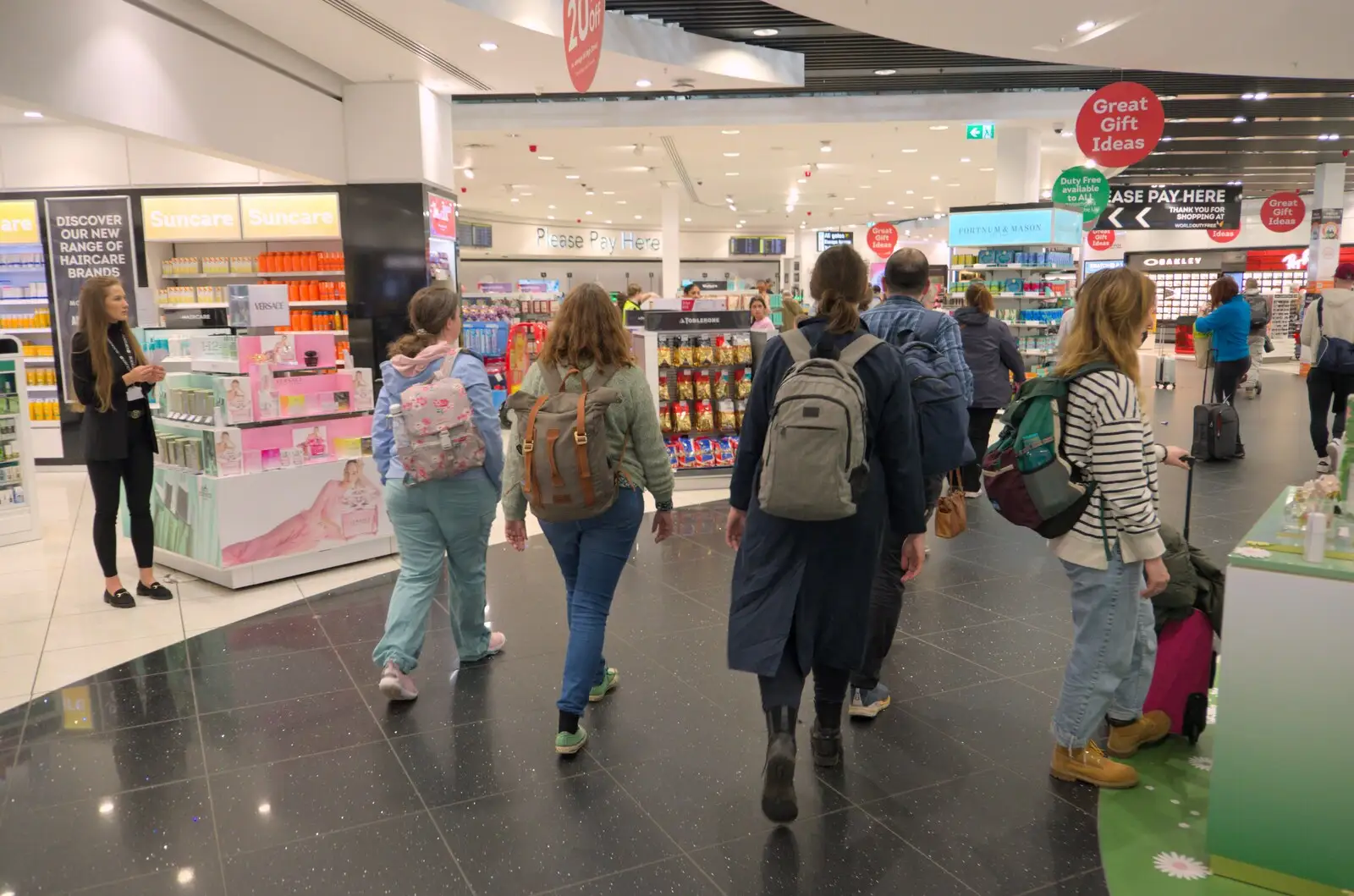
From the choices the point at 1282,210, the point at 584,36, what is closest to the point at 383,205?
the point at 584,36

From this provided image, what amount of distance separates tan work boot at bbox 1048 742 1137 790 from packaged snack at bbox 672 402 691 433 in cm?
507

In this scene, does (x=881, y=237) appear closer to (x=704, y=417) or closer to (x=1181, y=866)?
(x=704, y=417)

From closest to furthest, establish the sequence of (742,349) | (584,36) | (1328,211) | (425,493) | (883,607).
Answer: (883,607) < (425,493) < (584,36) < (742,349) < (1328,211)

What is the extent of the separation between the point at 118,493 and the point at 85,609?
1.98ft

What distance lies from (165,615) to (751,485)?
11.2 ft

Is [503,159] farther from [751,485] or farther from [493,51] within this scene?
[751,485]

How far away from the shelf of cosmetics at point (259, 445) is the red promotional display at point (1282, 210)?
58.3 feet

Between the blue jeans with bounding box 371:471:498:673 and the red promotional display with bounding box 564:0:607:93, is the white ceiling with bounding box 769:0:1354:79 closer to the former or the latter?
the red promotional display with bounding box 564:0:607:93

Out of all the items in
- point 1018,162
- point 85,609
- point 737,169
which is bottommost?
point 85,609

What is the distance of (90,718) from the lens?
3426 mm

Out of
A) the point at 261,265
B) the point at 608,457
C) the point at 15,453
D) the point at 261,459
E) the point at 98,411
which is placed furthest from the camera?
the point at 261,265

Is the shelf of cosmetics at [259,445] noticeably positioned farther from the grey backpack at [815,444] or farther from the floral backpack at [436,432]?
the grey backpack at [815,444]

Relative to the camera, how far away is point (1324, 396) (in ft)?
24.9

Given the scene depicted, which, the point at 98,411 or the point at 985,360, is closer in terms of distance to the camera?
the point at 98,411
